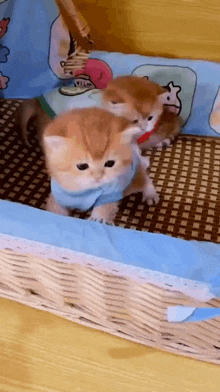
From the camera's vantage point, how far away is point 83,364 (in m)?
0.69

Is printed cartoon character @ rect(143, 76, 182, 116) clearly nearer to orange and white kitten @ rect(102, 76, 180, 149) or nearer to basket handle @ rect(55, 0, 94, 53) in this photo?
orange and white kitten @ rect(102, 76, 180, 149)

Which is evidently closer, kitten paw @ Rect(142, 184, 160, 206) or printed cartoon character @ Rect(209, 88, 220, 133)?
kitten paw @ Rect(142, 184, 160, 206)

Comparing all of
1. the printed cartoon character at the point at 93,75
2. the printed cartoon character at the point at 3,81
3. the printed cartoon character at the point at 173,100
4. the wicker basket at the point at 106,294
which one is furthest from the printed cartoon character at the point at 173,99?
the wicker basket at the point at 106,294

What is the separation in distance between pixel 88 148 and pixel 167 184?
0.34 metres

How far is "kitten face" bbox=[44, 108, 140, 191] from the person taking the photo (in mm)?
689

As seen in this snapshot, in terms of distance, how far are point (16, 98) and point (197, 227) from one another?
544 millimetres

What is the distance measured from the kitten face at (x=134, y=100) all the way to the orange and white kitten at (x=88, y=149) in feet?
0.56

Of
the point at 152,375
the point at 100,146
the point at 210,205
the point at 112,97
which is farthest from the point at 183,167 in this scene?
the point at 152,375

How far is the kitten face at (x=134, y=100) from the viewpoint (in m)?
0.92

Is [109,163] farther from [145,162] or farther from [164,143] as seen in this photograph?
[164,143]

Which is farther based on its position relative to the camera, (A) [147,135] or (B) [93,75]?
(B) [93,75]

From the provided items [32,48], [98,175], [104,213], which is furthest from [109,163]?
[32,48]

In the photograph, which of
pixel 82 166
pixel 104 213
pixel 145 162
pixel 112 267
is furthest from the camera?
pixel 145 162

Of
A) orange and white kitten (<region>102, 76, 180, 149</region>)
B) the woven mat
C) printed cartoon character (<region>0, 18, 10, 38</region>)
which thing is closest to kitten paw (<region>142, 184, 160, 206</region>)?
the woven mat
